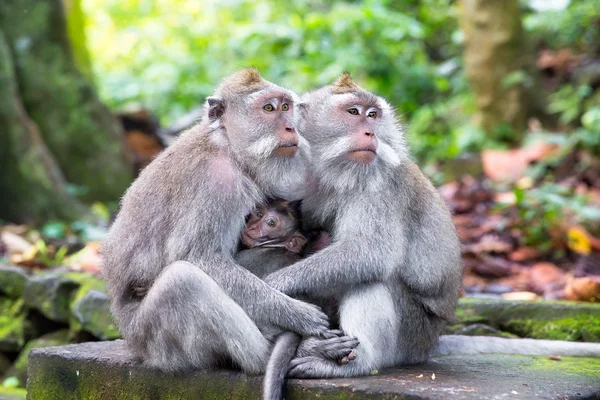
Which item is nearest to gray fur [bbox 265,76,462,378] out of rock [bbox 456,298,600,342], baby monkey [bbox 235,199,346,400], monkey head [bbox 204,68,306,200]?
baby monkey [bbox 235,199,346,400]

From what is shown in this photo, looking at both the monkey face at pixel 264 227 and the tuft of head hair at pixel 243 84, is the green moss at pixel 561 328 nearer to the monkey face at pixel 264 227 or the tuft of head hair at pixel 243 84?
the monkey face at pixel 264 227

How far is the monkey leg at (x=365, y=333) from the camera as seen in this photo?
3.78 m

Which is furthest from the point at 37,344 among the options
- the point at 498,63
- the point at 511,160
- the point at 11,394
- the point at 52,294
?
the point at 498,63

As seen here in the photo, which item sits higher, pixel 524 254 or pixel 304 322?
pixel 524 254

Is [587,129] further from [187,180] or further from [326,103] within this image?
[187,180]

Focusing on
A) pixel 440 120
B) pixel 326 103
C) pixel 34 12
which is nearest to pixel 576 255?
pixel 326 103

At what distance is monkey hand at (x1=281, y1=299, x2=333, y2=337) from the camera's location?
385 cm

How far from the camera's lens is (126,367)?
13.8ft

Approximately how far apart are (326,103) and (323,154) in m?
0.32

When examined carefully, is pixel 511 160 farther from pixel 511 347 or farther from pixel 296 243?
pixel 296 243

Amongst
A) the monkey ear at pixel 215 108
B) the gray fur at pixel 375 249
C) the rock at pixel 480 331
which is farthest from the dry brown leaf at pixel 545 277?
the monkey ear at pixel 215 108

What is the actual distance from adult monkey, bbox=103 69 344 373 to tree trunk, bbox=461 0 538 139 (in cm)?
845

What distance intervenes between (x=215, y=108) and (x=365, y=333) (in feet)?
4.86

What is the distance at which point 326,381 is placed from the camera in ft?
12.1
